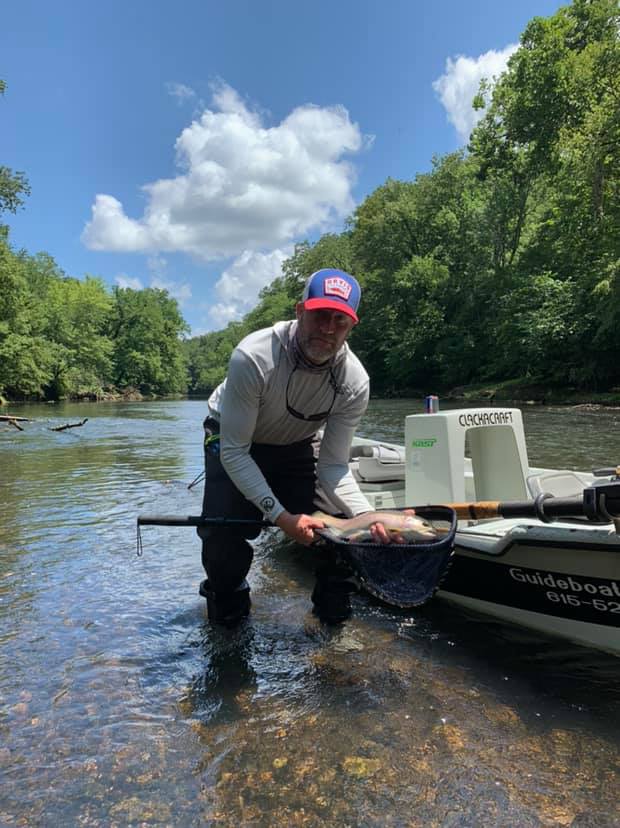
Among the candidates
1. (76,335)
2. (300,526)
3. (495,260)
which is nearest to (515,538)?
(300,526)

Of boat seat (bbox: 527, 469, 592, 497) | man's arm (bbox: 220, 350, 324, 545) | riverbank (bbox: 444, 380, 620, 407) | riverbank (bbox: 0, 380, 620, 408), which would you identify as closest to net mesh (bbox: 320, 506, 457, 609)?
man's arm (bbox: 220, 350, 324, 545)

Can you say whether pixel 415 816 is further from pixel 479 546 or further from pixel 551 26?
pixel 551 26

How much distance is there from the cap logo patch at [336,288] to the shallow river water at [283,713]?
215 cm

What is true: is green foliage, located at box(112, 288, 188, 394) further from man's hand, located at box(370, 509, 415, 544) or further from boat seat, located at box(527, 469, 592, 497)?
man's hand, located at box(370, 509, 415, 544)

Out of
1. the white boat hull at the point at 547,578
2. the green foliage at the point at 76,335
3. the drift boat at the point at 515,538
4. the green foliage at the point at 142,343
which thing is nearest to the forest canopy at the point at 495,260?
the green foliage at the point at 76,335

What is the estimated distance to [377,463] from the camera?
7121 millimetres

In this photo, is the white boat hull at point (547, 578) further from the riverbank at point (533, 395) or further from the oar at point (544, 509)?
the riverbank at point (533, 395)

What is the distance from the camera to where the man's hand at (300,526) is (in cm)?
300

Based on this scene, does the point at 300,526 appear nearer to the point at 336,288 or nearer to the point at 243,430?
the point at 243,430

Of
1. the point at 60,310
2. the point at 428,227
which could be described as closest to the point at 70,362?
the point at 60,310

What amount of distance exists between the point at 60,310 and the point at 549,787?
65.1 m

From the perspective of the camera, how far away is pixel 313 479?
3750 mm

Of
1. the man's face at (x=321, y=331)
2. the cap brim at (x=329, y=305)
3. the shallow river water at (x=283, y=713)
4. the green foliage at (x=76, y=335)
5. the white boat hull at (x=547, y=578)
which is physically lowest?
→ the shallow river water at (x=283, y=713)

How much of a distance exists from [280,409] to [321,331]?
22.0 inches
